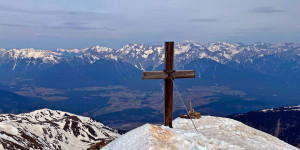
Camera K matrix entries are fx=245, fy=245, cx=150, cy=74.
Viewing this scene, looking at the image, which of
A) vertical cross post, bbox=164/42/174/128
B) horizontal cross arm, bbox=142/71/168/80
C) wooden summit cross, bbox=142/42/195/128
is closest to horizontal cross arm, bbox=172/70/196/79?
wooden summit cross, bbox=142/42/195/128

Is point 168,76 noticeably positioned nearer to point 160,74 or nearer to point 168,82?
point 168,82

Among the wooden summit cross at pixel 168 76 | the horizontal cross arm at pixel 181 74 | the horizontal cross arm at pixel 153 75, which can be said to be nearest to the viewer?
the horizontal cross arm at pixel 153 75

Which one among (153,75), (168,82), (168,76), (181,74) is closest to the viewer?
(153,75)

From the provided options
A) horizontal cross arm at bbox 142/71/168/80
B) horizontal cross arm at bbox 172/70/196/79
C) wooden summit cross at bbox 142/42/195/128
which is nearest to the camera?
horizontal cross arm at bbox 142/71/168/80

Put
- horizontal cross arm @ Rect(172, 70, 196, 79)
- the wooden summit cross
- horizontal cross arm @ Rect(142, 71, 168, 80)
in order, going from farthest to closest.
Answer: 1. horizontal cross arm @ Rect(172, 70, 196, 79)
2. the wooden summit cross
3. horizontal cross arm @ Rect(142, 71, 168, 80)

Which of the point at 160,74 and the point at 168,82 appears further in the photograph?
the point at 168,82

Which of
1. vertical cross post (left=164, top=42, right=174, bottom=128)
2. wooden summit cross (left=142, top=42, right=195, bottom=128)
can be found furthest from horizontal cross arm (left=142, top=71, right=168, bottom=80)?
vertical cross post (left=164, top=42, right=174, bottom=128)

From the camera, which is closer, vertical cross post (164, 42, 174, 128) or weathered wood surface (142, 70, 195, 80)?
weathered wood surface (142, 70, 195, 80)

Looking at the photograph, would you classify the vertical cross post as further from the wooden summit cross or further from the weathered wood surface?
the weathered wood surface

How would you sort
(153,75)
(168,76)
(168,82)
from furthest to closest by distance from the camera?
(168,82), (168,76), (153,75)

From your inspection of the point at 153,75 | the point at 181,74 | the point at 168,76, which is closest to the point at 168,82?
the point at 168,76

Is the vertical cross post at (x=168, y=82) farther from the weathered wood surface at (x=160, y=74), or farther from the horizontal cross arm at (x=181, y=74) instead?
the horizontal cross arm at (x=181, y=74)

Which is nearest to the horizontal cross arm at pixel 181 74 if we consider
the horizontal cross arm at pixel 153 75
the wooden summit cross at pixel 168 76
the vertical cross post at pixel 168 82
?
the wooden summit cross at pixel 168 76

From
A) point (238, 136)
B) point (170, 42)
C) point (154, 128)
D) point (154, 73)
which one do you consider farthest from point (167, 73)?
point (238, 136)
